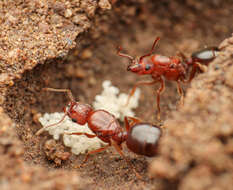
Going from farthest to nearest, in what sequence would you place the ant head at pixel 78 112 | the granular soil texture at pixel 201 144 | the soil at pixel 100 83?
the ant head at pixel 78 112, the soil at pixel 100 83, the granular soil texture at pixel 201 144

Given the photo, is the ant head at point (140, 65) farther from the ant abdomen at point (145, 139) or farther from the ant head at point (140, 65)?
the ant abdomen at point (145, 139)

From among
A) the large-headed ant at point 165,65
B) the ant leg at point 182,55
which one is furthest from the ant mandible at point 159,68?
the ant leg at point 182,55

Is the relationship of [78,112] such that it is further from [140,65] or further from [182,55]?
[182,55]

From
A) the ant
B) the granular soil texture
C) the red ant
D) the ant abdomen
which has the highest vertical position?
the granular soil texture

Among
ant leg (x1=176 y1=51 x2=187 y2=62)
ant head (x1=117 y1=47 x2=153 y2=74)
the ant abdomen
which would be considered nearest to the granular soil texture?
the ant abdomen

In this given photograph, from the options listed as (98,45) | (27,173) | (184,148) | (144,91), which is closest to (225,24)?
(144,91)

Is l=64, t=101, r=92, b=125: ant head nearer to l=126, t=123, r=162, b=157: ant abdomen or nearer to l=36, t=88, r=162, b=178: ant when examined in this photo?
l=36, t=88, r=162, b=178: ant

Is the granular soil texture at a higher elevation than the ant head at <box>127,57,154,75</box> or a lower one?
higher
